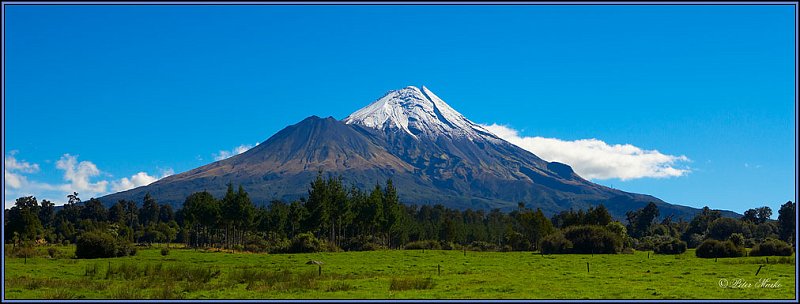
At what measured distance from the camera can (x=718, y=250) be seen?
240 feet

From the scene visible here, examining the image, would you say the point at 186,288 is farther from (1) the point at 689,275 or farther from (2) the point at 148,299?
(1) the point at 689,275

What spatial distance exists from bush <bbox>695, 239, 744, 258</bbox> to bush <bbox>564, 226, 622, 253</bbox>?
15.2 meters

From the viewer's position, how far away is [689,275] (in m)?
41.9

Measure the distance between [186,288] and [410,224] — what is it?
342ft

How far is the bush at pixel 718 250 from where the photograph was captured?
238 feet

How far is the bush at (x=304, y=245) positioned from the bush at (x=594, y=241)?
3517 cm

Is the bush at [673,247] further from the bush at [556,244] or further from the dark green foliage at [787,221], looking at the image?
the dark green foliage at [787,221]

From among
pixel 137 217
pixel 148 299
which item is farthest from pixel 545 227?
pixel 137 217

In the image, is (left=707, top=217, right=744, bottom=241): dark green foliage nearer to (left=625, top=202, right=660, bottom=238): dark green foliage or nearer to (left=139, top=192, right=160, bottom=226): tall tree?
(left=625, top=202, right=660, bottom=238): dark green foliage

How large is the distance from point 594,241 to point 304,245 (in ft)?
129

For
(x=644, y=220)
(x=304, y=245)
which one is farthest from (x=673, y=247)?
(x=644, y=220)

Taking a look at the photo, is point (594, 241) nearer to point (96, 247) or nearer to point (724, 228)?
point (724, 228)

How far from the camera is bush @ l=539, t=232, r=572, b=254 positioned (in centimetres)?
8881

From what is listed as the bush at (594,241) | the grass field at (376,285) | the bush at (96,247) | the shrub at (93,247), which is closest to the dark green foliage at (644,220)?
the bush at (594,241)
